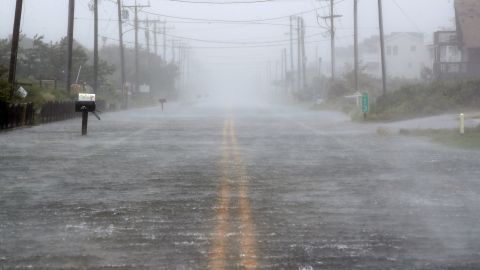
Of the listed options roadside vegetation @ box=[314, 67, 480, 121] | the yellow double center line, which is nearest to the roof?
roadside vegetation @ box=[314, 67, 480, 121]

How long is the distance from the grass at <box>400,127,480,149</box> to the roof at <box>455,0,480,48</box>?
111ft

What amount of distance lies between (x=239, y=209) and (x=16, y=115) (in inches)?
896

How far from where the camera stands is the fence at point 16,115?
28797 millimetres

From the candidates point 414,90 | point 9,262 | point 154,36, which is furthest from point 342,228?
point 154,36

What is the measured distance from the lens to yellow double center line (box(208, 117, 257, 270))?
720cm

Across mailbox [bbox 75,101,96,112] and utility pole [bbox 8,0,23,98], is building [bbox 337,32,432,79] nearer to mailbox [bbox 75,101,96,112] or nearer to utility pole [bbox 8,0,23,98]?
utility pole [bbox 8,0,23,98]

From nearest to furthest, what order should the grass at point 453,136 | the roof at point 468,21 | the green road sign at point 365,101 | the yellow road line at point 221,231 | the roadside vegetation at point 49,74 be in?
the yellow road line at point 221,231 < the grass at point 453,136 < the green road sign at point 365,101 < the roadside vegetation at point 49,74 < the roof at point 468,21

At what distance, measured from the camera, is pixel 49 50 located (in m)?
63.8

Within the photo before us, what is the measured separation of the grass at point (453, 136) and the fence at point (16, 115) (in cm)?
1529

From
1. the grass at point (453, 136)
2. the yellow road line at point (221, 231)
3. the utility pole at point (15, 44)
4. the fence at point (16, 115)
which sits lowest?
the yellow road line at point (221, 231)

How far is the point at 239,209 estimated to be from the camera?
33.6 feet

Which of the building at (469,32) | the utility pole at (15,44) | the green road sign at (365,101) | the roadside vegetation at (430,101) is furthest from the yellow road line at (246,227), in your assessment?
the building at (469,32)

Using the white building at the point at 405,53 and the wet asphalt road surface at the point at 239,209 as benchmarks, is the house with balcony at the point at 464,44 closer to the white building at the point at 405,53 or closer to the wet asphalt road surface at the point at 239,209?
the wet asphalt road surface at the point at 239,209

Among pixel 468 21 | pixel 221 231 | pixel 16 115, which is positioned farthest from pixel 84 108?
pixel 468 21
